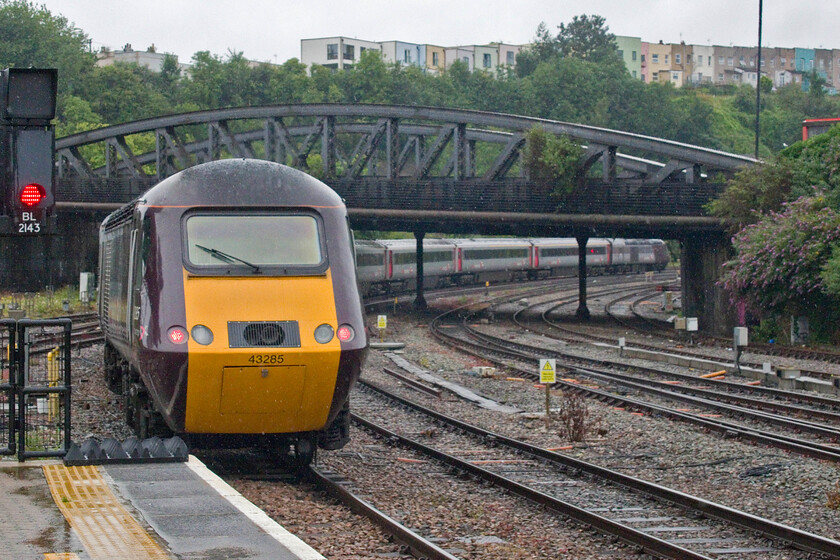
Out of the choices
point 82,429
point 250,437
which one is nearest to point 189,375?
point 250,437

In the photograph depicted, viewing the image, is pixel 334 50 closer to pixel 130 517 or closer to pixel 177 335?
pixel 177 335

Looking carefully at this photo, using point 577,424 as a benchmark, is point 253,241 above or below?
above

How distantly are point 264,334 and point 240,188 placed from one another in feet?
5.53

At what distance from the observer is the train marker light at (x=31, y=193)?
888cm

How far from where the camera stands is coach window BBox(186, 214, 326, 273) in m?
10.7

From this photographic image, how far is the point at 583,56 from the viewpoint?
14462 centimetres

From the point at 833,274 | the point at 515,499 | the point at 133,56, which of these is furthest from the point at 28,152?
the point at 133,56

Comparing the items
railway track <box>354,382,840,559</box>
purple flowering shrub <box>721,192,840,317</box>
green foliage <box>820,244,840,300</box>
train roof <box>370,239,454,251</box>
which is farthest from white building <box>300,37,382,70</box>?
railway track <box>354,382,840,559</box>

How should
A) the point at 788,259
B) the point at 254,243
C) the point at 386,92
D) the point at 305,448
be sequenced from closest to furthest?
the point at 254,243, the point at 305,448, the point at 788,259, the point at 386,92

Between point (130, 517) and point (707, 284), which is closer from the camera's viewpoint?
point (130, 517)

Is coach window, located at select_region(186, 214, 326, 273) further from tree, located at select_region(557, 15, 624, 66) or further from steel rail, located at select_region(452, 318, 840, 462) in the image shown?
tree, located at select_region(557, 15, 624, 66)

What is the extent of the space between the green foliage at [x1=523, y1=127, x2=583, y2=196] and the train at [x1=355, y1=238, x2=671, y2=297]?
34.7 feet

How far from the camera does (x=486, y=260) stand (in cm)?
6525

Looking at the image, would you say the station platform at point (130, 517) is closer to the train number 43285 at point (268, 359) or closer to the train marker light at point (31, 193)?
the train number 43285 at point (268, 359)
